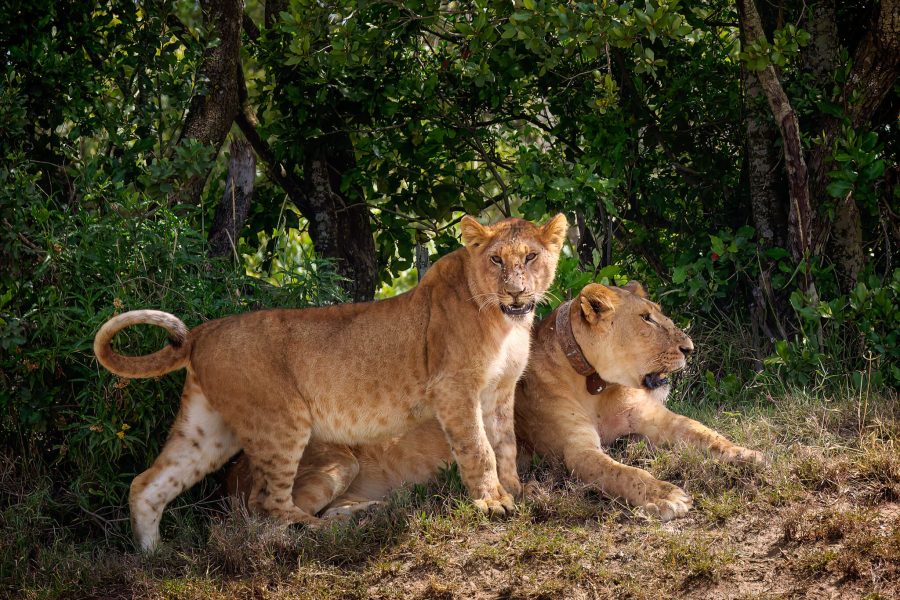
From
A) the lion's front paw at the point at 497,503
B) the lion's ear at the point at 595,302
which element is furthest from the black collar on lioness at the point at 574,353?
the lion's front paw at the point at 497,503

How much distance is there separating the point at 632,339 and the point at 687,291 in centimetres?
151

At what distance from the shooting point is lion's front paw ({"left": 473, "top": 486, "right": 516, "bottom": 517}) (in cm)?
494

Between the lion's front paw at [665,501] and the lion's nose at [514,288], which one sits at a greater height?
the lion's nose at [514,288]

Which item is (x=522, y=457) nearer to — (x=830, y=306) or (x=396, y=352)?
(x=396, y=352)

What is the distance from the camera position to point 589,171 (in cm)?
679

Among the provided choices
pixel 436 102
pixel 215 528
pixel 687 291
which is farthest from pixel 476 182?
pixel 215 528

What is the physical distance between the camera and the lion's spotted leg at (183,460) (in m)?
5.19

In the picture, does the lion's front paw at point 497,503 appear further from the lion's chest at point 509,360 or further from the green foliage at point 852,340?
the green foliage at point 852,340

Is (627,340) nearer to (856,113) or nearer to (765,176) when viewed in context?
(765,176)

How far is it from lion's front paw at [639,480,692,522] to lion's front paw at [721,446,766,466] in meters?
0.39

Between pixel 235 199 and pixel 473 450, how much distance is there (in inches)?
121

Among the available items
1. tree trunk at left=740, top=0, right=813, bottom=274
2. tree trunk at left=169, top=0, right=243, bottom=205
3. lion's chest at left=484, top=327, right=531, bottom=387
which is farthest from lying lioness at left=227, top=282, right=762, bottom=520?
tree trunk at left=169, top=0, right=243, bottom=205

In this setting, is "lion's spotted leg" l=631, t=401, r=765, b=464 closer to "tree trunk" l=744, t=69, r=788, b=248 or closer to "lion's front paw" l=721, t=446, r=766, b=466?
"lion's front paw" l=721, t=446, r=766, b=466

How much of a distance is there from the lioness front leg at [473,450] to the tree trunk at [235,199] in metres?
2.56
